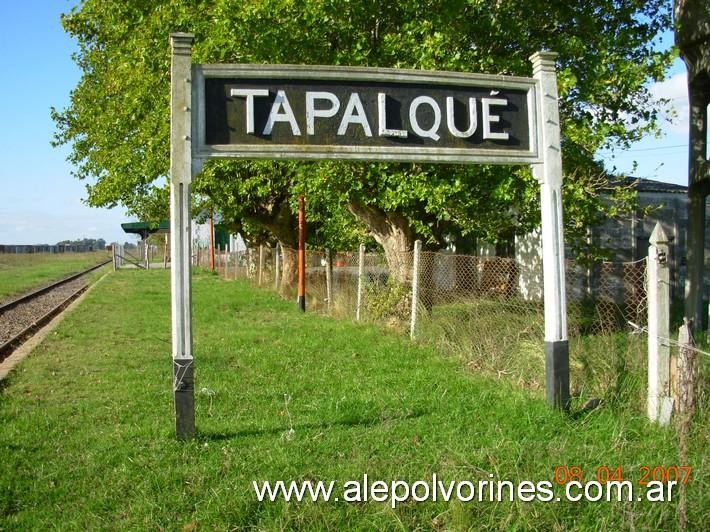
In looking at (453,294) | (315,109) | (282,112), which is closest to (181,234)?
(282,112)

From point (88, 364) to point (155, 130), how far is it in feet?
19.3

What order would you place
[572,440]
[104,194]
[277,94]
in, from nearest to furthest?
[572,440] → [277,94] → [104,194]

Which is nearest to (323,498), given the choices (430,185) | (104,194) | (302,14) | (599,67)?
(430,185)

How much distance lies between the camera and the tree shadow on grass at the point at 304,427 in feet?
18.3

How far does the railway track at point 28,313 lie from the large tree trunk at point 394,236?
6632 mm

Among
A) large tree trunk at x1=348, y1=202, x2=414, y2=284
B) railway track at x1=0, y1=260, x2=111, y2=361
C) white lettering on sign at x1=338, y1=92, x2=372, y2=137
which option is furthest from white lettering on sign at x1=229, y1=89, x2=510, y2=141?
railway track at x1=0, y1=260, x2=111, y2=361

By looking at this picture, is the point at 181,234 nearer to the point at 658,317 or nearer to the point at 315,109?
the point at 315,109

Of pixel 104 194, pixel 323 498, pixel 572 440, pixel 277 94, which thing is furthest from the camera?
pixel 104 194

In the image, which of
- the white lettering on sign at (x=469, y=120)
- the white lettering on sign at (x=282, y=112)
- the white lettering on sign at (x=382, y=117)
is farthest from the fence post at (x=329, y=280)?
the white lettering on sign at (x=282, y=112)

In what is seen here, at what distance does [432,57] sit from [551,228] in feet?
14.6

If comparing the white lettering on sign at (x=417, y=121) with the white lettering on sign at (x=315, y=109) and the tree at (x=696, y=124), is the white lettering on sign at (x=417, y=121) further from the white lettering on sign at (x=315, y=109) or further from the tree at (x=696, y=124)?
the tree at (x=696, y=124)

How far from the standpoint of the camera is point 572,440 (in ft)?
17.5

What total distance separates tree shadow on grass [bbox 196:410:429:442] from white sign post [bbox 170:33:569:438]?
21 centimetres

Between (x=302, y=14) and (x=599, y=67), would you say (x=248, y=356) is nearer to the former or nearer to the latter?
(x=302, y=14)
